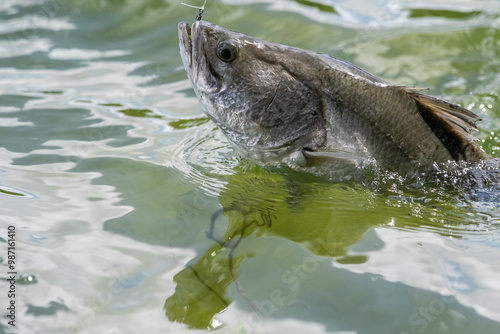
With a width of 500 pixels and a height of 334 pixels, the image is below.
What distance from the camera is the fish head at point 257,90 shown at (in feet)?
13.3

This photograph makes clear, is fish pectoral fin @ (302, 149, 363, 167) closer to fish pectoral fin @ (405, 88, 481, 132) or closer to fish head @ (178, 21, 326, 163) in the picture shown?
fish head @ (178, 21, 326, 163)

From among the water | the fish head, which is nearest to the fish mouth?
the fish head

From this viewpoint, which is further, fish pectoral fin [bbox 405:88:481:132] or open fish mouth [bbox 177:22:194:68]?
open fish mouth [bbox 177:22:194:68]

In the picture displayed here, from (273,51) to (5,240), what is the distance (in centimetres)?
198

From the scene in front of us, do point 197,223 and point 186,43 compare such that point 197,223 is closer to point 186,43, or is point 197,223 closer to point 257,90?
point 257,90

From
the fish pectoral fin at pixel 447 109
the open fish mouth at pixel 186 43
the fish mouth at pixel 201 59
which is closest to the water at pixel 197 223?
the fish pectoral fin at pixel 447 109

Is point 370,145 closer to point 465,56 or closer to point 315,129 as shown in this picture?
point 315,129

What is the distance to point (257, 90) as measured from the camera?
4086mm

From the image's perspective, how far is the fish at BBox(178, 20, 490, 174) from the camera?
12.9 ft

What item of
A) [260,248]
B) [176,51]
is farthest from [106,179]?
[176,51]

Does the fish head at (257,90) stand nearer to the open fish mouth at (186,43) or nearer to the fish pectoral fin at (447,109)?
the open fish mouth at (186,43)

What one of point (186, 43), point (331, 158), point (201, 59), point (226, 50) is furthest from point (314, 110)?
point (186, 43)

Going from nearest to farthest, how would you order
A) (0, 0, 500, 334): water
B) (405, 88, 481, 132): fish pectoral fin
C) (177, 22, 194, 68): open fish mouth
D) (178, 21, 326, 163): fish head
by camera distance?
(0, 0, 500, 334): water, (405, 88, 481, 132): fish pectoral fin, (178, 21, 326, 163): fish head, (177, 22, 194, 68): open fish mouth

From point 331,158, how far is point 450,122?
0.76m
